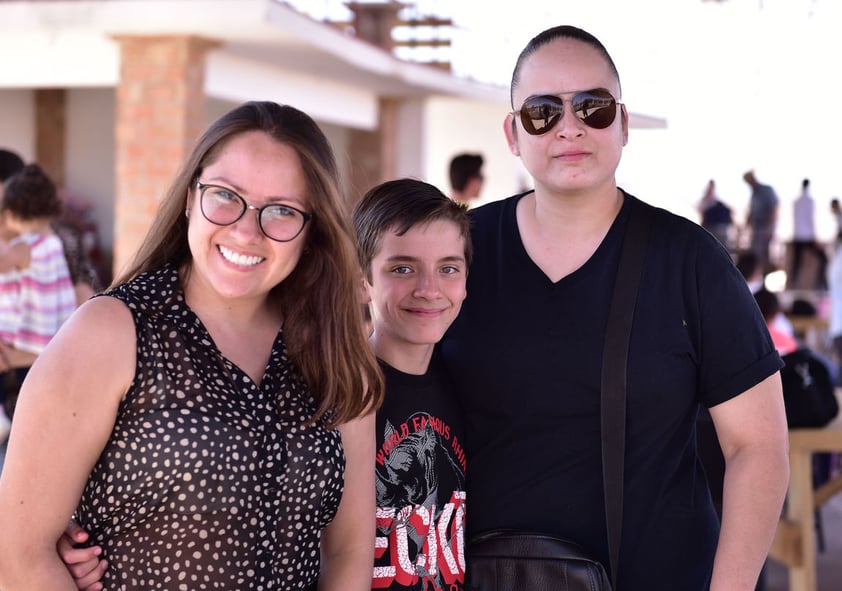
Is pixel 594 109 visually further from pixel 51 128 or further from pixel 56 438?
pixel 51 128

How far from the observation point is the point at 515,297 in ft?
7.68

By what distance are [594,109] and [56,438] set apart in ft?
4.19

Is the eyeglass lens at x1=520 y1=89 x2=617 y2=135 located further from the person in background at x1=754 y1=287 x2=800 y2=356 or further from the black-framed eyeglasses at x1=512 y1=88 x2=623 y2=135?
the person in background at x1=754 y1=287 x2=800 y2=356

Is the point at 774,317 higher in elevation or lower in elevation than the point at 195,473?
lower

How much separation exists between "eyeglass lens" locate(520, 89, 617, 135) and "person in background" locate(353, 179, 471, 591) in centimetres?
25

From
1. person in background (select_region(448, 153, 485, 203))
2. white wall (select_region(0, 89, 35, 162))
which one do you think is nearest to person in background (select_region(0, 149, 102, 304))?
person in background (select_region(448, 153, 485, 203))

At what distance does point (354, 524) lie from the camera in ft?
6.47

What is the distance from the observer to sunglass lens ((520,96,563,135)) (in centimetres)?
228

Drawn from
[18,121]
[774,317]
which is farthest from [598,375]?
[18,121]

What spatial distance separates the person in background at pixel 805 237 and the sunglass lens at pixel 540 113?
1625 cm

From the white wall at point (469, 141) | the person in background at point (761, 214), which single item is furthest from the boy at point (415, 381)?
the person in background at point (761, 214)

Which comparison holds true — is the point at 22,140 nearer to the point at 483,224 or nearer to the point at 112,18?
the point at 112,18

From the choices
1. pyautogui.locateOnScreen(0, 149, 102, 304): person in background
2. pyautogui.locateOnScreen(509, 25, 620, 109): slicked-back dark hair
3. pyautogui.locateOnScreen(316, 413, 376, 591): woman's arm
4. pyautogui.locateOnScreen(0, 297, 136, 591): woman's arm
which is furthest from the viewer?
pyautogui.locateOnScreen(0, 149, 102, 304): person in background

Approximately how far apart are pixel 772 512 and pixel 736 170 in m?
21.9
